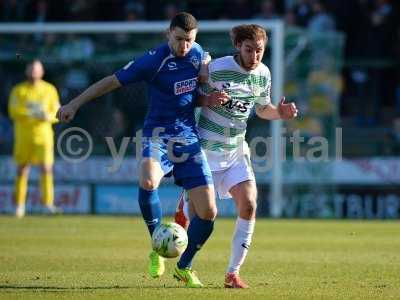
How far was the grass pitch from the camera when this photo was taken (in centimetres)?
864

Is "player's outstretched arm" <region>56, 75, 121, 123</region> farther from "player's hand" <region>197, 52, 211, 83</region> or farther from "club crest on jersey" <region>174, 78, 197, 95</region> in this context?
"player's hand" <region>197, 52, 211, 83</region>

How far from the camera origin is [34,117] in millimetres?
19000

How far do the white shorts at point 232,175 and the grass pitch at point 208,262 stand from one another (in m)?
0.88

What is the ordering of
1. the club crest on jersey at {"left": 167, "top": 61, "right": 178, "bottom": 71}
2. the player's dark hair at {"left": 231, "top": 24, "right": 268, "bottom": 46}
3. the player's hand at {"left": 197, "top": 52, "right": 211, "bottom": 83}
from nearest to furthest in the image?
the player's dark hair at {"left": 231, "top": 24, "right": 268, "bottom": 46} → the club crest on jersey at {"left": 167, "top": 61, "right": 178, "bottom": 71} → the player's hand at {"left": 197, "top": 52, "right": 211, "bottom": 83}

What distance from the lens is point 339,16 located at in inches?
976

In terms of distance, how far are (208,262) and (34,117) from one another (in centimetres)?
849

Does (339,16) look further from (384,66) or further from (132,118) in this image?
(132,118)

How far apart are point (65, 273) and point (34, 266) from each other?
742mm

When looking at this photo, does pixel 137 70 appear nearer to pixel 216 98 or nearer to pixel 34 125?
pixel 216 98

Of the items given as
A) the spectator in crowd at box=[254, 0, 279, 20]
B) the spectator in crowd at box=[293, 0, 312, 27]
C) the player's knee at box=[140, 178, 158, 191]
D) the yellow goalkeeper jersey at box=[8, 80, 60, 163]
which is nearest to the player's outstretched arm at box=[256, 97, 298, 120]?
the player's knee at box=[140, 178, 158, 191]

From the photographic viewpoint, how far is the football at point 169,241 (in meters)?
8.73

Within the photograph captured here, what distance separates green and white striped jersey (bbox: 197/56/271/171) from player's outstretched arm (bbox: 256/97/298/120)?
0.51ft

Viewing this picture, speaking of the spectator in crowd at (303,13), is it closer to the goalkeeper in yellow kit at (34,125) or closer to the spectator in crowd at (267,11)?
the spectator in crowd at (267,11)

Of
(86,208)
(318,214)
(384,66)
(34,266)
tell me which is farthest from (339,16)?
(34,266)
